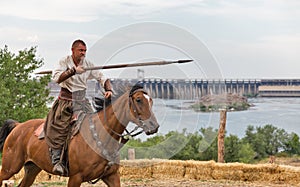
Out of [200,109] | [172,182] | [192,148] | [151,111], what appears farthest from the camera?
[192,148]

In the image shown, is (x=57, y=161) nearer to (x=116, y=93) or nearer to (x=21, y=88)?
(x=116, y=93)

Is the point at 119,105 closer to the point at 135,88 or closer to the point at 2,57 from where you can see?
the point at 135,88

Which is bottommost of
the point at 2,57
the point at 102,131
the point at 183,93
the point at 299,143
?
the point at 299,143

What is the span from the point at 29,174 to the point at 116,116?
209cm

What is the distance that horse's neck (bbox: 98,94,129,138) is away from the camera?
6.05m

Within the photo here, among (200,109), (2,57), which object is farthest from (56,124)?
(2,57)

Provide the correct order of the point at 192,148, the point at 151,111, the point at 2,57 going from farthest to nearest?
the point at 2,57 → the point at 192,148 → the point at 151,111

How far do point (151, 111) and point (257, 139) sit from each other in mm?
21189

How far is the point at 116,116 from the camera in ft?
20.2

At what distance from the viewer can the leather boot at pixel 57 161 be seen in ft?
20.9

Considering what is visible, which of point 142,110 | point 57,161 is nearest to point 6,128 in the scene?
point 57,161

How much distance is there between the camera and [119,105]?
6.11 m

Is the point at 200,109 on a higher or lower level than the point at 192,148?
higher

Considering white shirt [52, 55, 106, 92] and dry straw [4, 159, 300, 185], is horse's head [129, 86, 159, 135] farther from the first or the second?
dry straw [4, 159, 300, 185]
